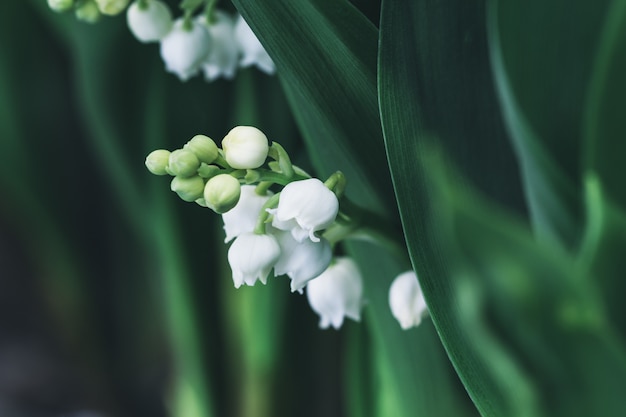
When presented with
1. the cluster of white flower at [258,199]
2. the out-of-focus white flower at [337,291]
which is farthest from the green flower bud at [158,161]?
the out-of-focus white flower at [337,291]

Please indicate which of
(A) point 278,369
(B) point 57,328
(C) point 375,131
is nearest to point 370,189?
(C) point 375,131

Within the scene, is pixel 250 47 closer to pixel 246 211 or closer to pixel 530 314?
pixel 246 211

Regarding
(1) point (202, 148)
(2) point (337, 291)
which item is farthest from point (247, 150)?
(2) point (337, 291)

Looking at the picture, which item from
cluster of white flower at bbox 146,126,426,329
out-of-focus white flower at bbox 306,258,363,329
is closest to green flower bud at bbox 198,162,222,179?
cluster of white flower at bbox 146,126,426,329

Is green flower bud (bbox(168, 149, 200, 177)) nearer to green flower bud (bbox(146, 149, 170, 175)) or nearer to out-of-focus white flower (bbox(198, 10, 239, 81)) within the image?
green flower bud (bbox(146, 149, 170, 175))

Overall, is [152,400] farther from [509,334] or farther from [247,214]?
[509,334]

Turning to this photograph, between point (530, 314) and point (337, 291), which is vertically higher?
point (530, 314)

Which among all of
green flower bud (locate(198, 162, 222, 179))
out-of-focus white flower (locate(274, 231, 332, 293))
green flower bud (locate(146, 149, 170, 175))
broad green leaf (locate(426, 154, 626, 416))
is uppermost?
broad green leaf (locate(426, 154, 626, 416))
